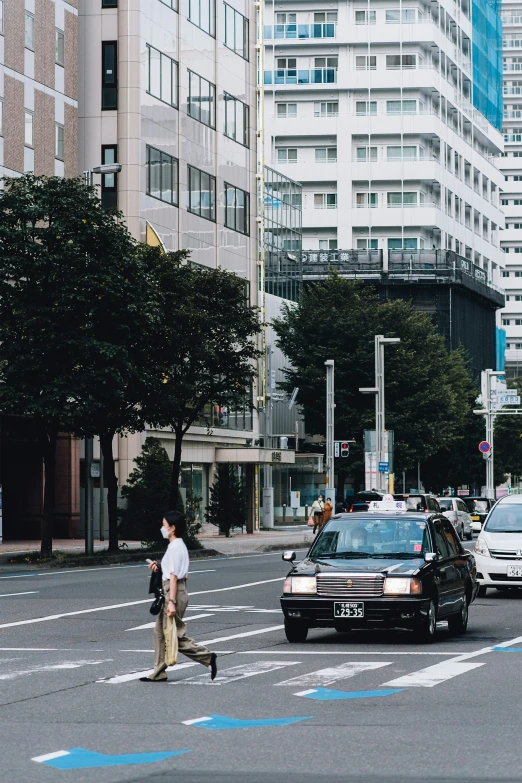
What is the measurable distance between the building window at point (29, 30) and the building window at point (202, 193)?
1271cm

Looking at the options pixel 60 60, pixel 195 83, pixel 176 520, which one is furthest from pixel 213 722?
pixel 195 83

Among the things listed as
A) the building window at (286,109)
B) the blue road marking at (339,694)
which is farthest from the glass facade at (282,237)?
the blue road marking at (339,694)

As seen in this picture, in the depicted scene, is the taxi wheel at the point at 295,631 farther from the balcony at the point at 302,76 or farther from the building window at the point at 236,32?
the balcony at the point at 302,76

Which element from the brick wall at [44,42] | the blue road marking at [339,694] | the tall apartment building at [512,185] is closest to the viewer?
the blue road marking at [339,694]

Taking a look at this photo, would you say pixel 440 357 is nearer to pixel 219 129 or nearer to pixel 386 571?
pixel 219 129

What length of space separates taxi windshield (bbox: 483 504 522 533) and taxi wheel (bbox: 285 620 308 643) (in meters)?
8.29

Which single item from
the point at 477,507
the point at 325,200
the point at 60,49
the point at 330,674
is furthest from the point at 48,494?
the point at 325,200

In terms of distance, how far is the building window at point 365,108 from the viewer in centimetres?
12156

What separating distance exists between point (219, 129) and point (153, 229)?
10558 millimetres

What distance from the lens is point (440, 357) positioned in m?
78.1

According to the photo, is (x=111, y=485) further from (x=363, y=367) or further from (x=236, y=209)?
(x=363, y=367)

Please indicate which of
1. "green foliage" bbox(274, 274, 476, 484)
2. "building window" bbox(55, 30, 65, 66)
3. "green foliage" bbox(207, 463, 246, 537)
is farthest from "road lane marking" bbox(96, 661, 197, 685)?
"green foliage" bbox(274, 274, 476, 484)

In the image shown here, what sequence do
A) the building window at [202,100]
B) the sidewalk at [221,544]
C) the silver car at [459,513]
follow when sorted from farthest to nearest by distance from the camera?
the building window at [202,100] → the silver car at [459,513] → the sidewalk at [221,544]

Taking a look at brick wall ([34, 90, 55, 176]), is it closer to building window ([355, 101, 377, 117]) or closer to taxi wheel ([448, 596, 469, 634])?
taxi wheel ([448, 596, 469, 634])
